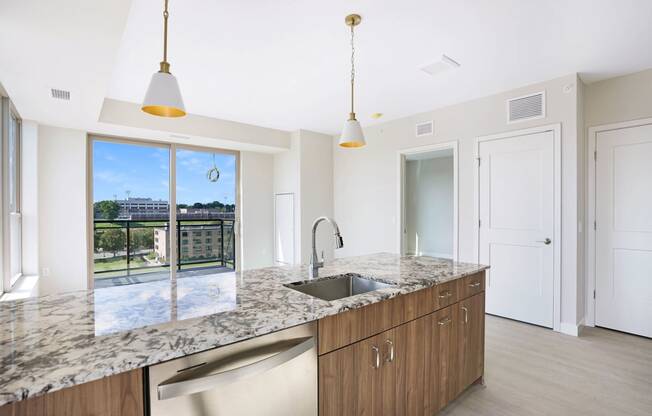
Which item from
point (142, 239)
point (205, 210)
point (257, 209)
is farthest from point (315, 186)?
point (142, 239)

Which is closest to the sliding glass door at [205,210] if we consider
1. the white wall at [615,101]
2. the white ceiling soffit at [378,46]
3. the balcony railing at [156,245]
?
the balcony railing at [156,245]

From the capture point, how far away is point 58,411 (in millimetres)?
809

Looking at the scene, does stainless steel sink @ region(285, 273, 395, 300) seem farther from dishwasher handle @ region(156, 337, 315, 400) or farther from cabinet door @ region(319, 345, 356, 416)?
dishwasher handle @ region(156, 337, 315, 400)

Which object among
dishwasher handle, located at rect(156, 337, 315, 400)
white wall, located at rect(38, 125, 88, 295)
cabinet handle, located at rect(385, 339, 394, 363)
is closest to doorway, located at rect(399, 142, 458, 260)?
white wall, located at rect(38, 125, 88, 295)

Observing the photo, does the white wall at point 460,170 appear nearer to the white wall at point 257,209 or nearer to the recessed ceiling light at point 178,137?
the white wall at point 257,209

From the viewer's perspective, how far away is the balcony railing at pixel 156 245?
4801 millimetres

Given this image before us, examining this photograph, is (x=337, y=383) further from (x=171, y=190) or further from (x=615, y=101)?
(x=171, y=190)

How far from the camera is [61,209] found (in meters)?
4.22

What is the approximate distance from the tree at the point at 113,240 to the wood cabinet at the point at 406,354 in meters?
4.70

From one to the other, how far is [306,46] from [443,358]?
2565 mm

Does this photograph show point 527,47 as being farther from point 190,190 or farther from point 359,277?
point 190,190

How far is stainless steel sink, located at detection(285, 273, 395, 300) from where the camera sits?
1859 millimetres

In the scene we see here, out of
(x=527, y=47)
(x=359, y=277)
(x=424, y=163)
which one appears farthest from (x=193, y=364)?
(x=424, y=163)

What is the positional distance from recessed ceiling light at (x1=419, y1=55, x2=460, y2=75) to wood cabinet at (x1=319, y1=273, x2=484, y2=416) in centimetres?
195
